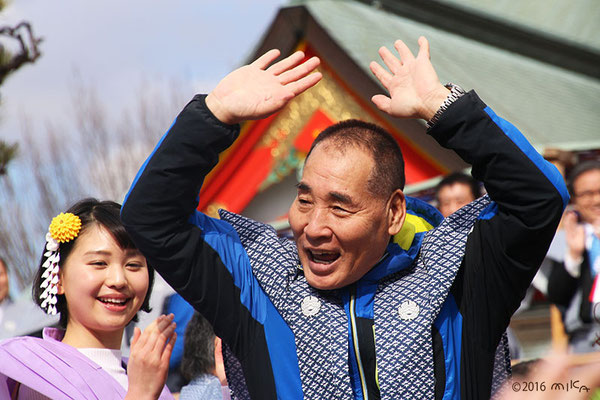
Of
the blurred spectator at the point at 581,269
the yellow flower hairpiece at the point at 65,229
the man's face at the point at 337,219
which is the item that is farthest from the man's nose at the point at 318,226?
the blurred spectator at the point at 581,269

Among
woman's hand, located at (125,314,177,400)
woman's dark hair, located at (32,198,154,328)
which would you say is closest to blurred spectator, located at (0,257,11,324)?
woman's dark hair, located at (32,198,154,328)

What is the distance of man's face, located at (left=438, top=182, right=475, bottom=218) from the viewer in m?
4.07

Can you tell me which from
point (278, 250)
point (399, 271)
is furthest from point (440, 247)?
point (278, 250)

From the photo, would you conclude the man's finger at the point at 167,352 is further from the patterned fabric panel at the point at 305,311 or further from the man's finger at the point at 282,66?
the man's finger at the point at 282,66

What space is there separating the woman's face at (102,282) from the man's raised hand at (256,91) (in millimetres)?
820

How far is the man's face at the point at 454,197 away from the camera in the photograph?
4066 millimetres

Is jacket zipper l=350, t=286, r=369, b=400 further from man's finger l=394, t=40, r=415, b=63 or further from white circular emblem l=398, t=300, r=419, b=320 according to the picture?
man's finger l=394, t=40, r=415, b=63

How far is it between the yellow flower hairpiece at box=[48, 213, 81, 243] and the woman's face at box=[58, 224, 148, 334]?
0.03 metres

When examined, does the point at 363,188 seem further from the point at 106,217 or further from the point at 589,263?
the point at 589,263

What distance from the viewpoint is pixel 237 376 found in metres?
2.22

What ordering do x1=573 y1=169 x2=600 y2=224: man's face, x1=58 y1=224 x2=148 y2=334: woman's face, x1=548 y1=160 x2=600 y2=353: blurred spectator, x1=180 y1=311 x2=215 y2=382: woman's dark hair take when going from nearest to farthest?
x1=58 y1=224 x2=148 y2=334: woman's face
x1=180 y1=311 x2=215 y2=382: woman's dark hair
x1=548 y1=160 x2=600 y2=353: blurred spectator
x1=573 y1=169 x2=600 y2=224: man's face

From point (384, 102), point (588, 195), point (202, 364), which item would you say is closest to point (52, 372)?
point (202, 364)

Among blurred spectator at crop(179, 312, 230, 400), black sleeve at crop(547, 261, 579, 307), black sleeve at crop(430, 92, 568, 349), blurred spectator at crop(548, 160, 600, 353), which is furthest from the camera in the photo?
black sleeve at crop(547, 261, 579, 307)

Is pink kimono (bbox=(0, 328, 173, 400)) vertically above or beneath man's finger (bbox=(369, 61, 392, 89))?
beneath
